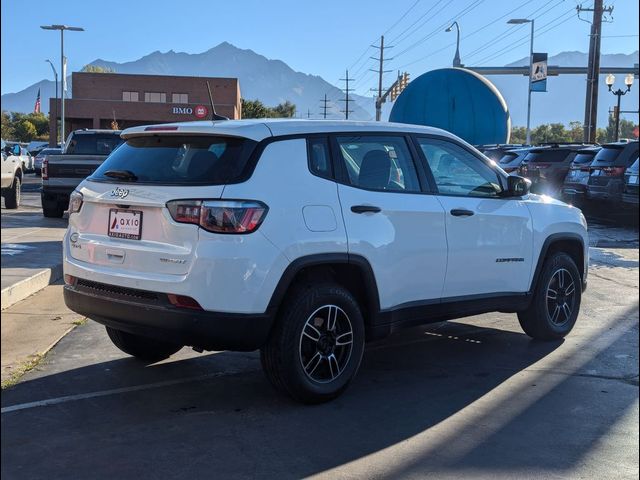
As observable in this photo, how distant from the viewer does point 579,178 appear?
15469 mm

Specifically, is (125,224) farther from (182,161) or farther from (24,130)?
(24,130)

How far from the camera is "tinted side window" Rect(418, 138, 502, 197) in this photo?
17.4 feet

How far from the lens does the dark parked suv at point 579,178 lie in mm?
14414

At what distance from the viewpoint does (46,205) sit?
15.0 metres

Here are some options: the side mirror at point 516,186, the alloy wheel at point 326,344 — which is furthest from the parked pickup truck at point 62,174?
the alloy wheel at point 326,344

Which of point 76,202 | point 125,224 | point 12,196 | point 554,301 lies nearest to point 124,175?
Answer: point 125,224

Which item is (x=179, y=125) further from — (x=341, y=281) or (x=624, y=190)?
(x=624, y=190)

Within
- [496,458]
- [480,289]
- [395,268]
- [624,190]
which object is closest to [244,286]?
[395,268]

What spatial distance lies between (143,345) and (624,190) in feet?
31.7

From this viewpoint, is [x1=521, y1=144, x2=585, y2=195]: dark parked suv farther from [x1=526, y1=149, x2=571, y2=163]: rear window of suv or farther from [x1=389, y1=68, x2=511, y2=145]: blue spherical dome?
[x1=389, y1=68, x2=511, y2=145]: blue spherical dome

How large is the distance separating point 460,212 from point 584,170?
11.2m

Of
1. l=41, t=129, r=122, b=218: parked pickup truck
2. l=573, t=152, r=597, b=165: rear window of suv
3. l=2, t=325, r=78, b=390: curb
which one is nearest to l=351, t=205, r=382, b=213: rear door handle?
l=2, t=325, r=78, b=390: curb

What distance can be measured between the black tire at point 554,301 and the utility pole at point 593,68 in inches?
617

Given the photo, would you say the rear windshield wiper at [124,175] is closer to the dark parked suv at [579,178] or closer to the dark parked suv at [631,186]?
the dark parked suv at [631,186]
